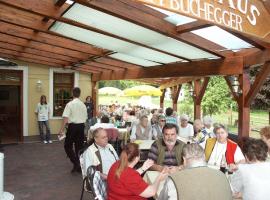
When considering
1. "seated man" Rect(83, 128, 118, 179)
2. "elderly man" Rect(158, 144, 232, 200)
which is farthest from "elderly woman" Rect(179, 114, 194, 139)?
"elderly man" Rect(158, 144, 232, 200)

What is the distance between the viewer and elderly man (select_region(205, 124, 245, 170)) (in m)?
3.99

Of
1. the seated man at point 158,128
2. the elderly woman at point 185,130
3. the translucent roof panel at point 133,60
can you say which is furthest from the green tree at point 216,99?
the elderly woman at point 185,130

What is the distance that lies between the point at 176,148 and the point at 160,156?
22 cm

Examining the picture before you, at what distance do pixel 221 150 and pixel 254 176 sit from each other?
5.62 feet

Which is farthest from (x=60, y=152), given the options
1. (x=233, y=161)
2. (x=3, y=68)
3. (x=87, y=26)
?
(x=233, y=161)

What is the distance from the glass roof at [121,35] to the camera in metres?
4.17

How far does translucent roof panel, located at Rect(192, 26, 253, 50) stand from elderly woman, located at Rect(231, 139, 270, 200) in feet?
6.99

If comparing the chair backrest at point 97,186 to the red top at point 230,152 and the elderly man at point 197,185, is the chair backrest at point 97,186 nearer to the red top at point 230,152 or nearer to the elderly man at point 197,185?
the elderly man at point 197,185

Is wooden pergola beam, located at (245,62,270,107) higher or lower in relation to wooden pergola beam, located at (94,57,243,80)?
lower

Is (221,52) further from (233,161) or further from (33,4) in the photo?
(33,4)

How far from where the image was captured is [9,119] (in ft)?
46.1

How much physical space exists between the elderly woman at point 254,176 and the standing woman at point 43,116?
8457mm

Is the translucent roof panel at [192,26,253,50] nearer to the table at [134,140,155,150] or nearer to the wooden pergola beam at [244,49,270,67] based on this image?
the wooden pergola beam at [244,49,270,67]

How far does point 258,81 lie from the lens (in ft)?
15.5
